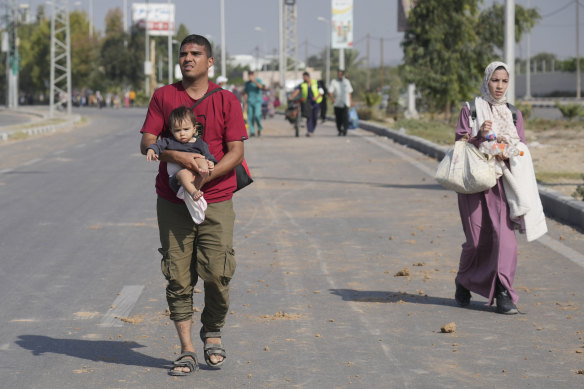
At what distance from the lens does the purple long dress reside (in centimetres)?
A: 757

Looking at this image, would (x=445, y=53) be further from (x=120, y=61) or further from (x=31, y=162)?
(x=120, y=61)

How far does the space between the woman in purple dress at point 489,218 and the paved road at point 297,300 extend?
0.71 feet

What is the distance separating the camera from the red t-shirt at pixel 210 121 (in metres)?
5.70

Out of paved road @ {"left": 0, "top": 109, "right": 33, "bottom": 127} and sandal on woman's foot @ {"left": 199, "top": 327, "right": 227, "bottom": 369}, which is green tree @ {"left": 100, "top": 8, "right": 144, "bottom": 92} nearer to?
paved road @ {"left": 0, "top": 109, "right": 33, "bottom": 127}

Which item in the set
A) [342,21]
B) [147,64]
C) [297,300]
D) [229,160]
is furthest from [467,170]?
[147,64]

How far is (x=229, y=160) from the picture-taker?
18.6 feet

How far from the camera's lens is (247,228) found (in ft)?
39.5

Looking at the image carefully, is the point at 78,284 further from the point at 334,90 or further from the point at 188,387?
the point at 334,90

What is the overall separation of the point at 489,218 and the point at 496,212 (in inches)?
2.6

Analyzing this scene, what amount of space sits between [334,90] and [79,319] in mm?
23254

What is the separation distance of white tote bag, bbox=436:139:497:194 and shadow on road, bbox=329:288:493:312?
0.85 m

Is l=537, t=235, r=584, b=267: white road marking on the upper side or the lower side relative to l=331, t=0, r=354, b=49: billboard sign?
lower

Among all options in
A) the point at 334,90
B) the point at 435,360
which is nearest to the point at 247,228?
the point at 435,360

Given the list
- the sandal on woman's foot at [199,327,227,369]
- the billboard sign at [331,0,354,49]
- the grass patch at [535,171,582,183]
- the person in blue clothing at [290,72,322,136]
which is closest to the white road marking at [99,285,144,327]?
the sandal on woman's foot at [199,327,227,369]
